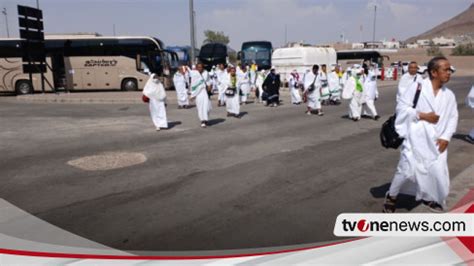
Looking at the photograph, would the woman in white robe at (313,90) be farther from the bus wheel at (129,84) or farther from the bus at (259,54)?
the bus at (259,54)

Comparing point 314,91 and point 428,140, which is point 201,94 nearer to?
point 314,91

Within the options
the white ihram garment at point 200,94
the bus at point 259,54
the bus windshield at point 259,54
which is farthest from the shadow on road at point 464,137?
the bus windshield at point 259,54

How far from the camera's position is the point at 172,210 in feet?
15.4

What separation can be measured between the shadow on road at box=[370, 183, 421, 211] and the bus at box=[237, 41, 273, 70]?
26380mm

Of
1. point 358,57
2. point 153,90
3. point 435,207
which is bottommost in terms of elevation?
point 435,207

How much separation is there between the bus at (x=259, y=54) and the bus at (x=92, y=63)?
9710 millimetres

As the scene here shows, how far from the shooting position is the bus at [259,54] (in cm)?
3119

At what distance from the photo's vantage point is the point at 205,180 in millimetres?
5887

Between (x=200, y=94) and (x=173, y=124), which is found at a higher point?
(x=200, y=94)

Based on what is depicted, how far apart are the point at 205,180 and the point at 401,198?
2.76 meters

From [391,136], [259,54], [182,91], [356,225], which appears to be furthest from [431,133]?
[259,54]

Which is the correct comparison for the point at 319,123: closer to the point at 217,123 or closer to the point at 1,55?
the point at 217,123

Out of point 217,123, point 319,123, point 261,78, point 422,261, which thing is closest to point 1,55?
point 261,78

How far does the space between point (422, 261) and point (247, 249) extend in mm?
Result: 1500
